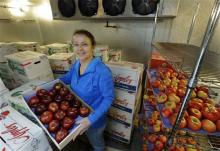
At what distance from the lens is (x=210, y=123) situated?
0.63m

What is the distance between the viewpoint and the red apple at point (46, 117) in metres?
0.85

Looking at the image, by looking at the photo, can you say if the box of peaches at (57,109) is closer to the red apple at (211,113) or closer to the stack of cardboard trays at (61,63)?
the stack of cardboard trays at (61,63)

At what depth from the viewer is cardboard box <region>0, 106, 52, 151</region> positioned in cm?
80

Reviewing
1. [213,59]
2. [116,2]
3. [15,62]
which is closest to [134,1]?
[116,2]

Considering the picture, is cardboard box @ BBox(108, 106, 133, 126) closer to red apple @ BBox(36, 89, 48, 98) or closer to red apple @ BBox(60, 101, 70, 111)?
red apple @ BBox(60, 101, 70, 111)

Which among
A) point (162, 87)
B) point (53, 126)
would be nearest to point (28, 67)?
point (53, 126)

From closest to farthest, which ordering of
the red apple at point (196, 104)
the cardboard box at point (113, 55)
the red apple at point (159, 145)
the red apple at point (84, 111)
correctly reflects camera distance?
the red apple at point (196, 104) → the red apple at point (84, 111) → the red apple at point (159, 145) → the cardboard box at point (113, 55)

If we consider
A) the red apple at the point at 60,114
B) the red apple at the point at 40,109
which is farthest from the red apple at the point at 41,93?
the red apple at the point at 60,114

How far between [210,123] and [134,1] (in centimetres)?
122

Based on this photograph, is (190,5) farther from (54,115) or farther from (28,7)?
(28,7)

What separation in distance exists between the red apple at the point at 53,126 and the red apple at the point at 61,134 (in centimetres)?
3

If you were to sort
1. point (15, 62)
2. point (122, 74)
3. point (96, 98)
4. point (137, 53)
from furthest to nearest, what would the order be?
point (137, 53) < point (15, 62) < point (122, 74) < point (96, 98)

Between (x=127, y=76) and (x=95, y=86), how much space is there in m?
0.33

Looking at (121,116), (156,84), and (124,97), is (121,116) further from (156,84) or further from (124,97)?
(156,84)
